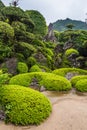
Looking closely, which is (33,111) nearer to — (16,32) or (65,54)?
(16,32)

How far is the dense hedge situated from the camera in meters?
11.1

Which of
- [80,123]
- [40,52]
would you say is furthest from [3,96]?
[40,52]

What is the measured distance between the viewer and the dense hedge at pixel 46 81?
1106cm

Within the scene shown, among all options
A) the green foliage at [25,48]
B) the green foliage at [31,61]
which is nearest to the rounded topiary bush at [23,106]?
the green foliage at [25,48]

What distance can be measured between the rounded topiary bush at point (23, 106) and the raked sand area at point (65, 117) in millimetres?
209

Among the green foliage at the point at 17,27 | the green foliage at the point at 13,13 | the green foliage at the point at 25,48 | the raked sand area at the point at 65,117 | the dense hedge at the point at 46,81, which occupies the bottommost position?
the raked sand area at the point at 65,117

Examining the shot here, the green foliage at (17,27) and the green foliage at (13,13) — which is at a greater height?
the green foliage at (13,13)

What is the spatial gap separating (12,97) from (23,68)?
5.70 m

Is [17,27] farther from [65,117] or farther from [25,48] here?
[65,117]

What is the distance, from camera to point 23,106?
7477mm

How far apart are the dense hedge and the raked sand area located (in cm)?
161

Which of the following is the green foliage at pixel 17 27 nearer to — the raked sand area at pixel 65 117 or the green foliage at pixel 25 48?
the green foliage at pixel 25 48

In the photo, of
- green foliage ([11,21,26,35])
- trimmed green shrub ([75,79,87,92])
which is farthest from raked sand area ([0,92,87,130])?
green foliage ([11,21,26,35])

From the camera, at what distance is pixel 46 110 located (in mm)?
7793
